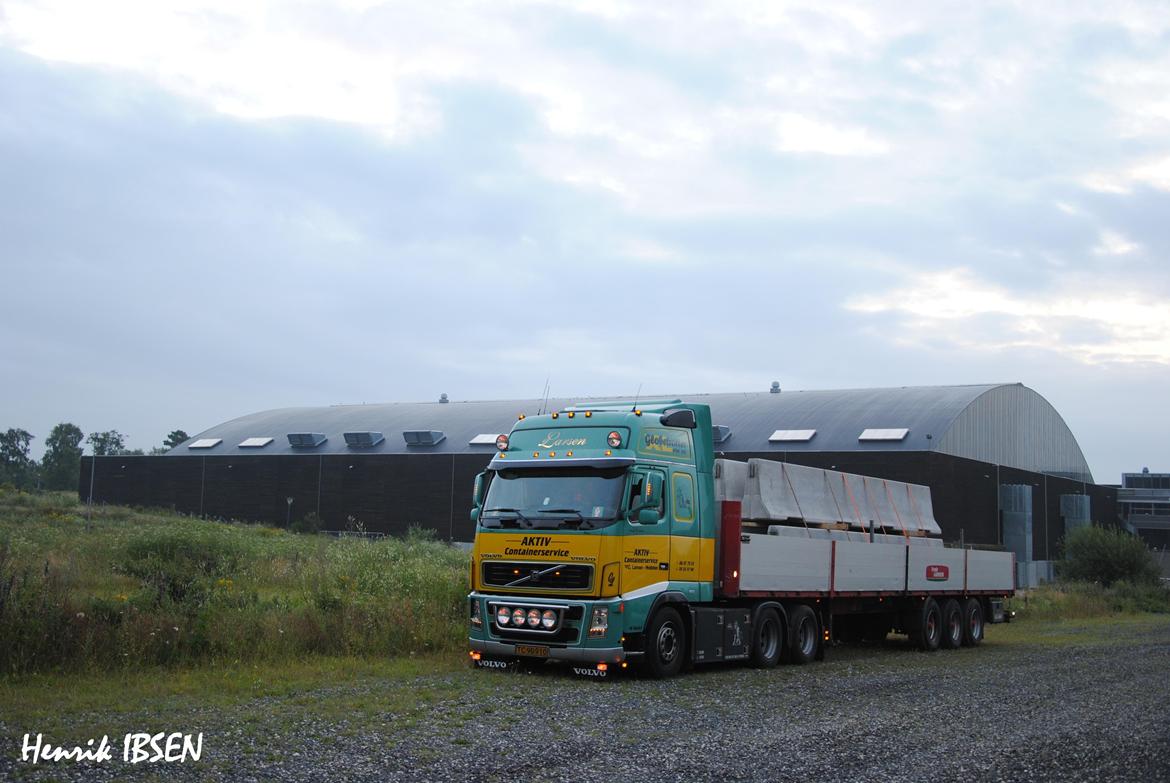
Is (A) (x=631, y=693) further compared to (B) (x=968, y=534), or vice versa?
(B) (x=968, y=534)

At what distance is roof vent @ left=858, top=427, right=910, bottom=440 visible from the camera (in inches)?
1949

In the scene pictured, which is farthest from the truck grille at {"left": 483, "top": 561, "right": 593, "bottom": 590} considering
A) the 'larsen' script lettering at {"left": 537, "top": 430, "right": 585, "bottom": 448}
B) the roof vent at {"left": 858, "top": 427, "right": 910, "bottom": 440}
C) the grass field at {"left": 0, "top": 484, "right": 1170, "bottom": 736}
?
the roof vent at {"left": 858, "top": 427, "right": 910, "bottom": 440}

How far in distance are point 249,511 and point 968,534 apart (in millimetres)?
39340

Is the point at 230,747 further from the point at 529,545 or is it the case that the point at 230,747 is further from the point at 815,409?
the point at 815,409

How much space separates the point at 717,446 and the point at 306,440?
25.0 metres

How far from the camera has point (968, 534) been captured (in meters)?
50.2

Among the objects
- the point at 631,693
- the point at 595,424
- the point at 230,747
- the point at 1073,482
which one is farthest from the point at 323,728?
the point at 1073,482

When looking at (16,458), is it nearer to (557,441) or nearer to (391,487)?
(391,487)

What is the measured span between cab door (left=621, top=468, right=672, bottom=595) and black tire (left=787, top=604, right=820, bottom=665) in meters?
3.59

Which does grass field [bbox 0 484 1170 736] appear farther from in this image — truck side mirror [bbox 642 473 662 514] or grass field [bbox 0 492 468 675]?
truck side mirror [bbox 642 473 662 514]

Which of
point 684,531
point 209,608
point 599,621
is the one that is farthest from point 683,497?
point 209,608

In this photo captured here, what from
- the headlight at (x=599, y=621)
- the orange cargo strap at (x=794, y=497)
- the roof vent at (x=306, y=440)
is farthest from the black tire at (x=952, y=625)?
the roof vent at (x=306, y=440)

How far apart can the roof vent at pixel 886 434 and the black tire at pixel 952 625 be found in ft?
86.9

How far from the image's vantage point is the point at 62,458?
449 feet
